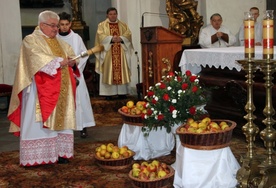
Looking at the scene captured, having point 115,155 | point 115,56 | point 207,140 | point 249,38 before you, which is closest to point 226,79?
point 115,155

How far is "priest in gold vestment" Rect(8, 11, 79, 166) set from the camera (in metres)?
5.60

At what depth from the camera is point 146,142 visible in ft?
19.2

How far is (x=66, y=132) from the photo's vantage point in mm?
5879

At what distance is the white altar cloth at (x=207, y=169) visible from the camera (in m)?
4.47

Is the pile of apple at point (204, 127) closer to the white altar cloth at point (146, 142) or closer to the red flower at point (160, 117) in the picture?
the red flower at point (160, 117)

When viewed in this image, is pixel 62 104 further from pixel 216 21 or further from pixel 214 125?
pixel 216 21

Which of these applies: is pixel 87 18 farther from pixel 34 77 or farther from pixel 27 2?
pixel 34 77

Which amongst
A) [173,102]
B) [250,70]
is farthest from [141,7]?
[250,70]

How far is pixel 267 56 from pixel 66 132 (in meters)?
2.99

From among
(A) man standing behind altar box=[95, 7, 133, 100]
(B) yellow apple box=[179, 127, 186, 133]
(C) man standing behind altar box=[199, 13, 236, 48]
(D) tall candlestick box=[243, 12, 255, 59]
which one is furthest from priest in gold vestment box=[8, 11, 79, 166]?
(A) man standing behind altar box=[95, 7, 133, 100]

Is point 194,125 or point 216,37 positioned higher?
point 216,37

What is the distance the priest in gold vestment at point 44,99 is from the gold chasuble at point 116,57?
4505 mm

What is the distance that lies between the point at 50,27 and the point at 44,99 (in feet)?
2.72

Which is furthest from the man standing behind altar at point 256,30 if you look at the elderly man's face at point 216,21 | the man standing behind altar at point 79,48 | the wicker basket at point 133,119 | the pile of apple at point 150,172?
the pile of apple at point 150,172
